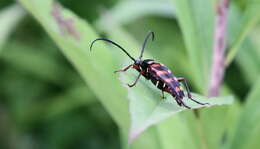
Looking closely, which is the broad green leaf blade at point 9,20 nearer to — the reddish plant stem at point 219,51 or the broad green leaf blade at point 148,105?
the reddish plant stem at point 219,51

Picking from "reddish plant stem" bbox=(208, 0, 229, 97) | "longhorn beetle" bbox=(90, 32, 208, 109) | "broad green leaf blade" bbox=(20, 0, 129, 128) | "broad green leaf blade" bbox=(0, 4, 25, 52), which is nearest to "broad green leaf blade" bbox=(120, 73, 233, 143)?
"longhorn beetle" bbox=(90, 32, 208, 109)

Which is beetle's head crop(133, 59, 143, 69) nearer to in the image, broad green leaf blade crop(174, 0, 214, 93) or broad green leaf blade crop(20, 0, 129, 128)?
broad green leaf blade crop(20, 0, 129, 128)

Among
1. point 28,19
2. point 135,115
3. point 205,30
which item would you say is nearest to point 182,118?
point 205,30

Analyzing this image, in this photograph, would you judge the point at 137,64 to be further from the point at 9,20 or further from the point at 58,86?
the point at 58,86

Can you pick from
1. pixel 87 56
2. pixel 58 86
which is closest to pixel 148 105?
pixel 87 56

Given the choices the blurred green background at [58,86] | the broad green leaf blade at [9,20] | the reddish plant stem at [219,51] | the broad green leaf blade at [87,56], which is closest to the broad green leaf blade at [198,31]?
the reddish plant stem at [219,51]
